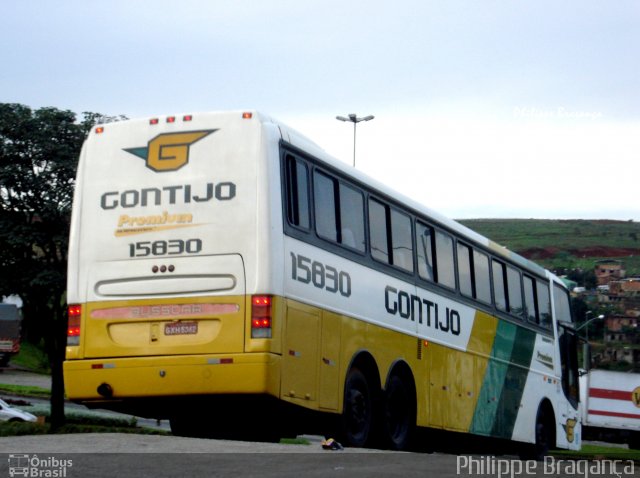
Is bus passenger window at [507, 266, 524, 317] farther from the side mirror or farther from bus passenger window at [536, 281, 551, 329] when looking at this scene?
the side mirror

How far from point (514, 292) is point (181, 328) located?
1023 centimetres

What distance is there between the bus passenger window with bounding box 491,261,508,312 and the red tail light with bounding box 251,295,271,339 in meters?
8.70

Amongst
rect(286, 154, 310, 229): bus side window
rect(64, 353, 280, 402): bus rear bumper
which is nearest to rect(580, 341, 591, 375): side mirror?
rect(286, 154, 310, 229): bus side window

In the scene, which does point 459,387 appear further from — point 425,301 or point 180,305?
point 180,305

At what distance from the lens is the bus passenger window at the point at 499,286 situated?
19844 millimetres

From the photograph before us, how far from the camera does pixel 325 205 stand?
13.3 metres

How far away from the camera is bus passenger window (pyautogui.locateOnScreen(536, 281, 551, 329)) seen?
74.7 feet

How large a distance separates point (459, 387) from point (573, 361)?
8.19m

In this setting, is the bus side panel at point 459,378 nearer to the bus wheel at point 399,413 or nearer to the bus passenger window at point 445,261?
the bus wheel at point 399,413

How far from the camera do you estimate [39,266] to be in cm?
2905

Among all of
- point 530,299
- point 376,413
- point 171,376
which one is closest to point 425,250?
point 376,413

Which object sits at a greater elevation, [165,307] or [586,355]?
[586,355]

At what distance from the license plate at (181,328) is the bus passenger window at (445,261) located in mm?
5714

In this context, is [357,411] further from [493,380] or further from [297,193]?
[493,380]
